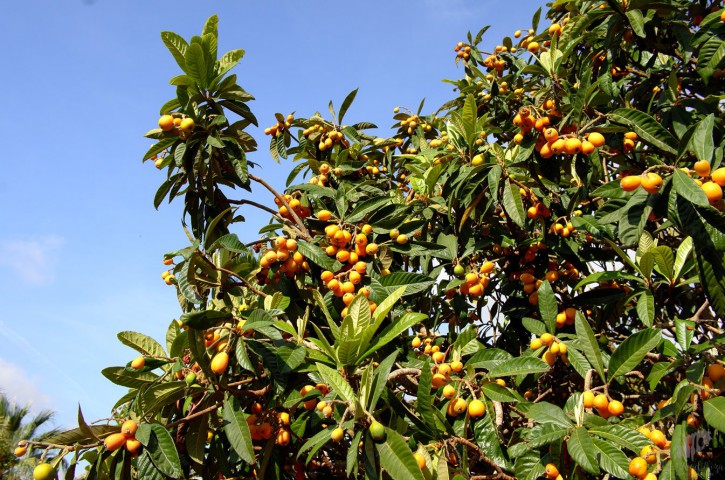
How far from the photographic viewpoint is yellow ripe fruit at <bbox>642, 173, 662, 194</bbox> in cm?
170

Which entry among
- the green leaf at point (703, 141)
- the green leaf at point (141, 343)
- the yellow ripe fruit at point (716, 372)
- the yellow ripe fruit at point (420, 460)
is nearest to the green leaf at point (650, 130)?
the green leaf at point (703, 141)

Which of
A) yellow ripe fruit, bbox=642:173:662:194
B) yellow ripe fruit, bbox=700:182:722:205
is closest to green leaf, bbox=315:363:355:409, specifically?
yellow ripe fruit, bbox=642:173:662:194

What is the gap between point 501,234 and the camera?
288 centimetres

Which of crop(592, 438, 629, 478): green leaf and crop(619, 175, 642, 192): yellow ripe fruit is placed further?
crop(619, 175, 642, 192): yellow ripe fruit

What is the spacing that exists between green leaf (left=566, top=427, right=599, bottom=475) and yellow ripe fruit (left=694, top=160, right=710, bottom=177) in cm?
90

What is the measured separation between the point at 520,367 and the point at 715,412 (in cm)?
61

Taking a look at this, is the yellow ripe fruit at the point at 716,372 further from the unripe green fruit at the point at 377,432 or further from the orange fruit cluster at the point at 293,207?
the orange fruit cluster at the point at 293,207

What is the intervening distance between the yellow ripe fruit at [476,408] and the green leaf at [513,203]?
0.84 metres

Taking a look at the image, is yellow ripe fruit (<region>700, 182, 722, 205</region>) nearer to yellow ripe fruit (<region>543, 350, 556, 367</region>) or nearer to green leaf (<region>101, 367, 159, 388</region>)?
yellow ripe fruit (<region>543, 350, 556, 367</region>)

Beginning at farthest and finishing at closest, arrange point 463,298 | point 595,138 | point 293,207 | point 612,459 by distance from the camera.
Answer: point 463,298, point 293,207, point 595,138, point 612,459

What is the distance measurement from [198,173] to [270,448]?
1396 millimetres

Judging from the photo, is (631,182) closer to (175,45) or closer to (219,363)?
(219,363)

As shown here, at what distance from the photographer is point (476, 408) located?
1.94m

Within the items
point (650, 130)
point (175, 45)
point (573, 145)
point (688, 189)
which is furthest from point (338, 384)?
point (175, 45)
